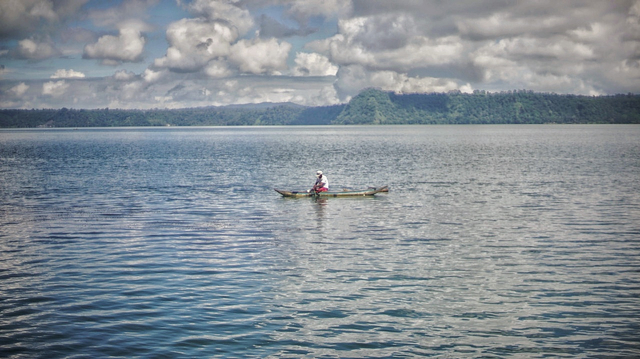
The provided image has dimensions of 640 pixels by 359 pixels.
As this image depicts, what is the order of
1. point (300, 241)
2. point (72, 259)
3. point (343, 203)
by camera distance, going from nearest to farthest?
point (72, 259)
point (300, 241)
point (343, 203)

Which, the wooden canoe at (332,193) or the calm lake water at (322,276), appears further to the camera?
the wooden canoe at (332,193)

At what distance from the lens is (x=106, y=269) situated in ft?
78.0

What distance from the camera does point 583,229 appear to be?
3181 cm

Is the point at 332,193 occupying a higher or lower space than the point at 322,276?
higher

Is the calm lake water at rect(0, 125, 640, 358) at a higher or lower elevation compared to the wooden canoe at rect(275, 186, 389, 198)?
lower

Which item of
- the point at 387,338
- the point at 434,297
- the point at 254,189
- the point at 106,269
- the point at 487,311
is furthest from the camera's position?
the point at 254,189

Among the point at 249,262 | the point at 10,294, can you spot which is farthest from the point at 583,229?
the point at 10,294

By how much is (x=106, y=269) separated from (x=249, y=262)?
613cm

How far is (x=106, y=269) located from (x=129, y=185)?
121ft

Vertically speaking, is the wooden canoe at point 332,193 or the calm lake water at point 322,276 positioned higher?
the wooden canoe at point 332,193

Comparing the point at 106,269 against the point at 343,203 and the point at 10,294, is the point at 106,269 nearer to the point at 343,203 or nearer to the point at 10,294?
the point at 10,294

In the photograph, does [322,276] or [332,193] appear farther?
[332,193]

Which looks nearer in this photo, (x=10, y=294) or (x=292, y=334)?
(x=292, y=334)

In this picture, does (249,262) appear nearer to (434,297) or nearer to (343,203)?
(434,297)
